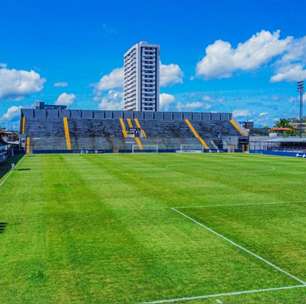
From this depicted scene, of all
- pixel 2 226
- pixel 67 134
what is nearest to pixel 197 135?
pixel 67 134

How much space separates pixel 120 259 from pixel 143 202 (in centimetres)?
956

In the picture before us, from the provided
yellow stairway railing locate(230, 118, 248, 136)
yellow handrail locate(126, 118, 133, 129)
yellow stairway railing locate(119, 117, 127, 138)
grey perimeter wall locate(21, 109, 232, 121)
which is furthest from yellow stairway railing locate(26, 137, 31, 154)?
yellow stairway railing locate(230, 118, 248, 136)

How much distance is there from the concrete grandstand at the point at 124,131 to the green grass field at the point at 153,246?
61308 millimetres

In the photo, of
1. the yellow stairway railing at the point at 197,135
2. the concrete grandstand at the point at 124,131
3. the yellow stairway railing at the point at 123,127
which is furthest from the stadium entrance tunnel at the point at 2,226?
the yellow stairway railing at the point at 123,127

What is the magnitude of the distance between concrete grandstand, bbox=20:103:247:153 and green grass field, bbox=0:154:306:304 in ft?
201

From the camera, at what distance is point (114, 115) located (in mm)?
103750

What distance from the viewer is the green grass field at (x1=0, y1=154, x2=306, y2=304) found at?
8953 millimetres

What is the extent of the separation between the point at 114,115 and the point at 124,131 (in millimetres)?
10428

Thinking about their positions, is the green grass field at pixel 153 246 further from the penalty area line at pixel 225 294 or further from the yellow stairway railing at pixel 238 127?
the yellow stairway railing at pixel 238 127

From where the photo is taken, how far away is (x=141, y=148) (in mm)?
86875

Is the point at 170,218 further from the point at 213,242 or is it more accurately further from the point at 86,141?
the point at 86,141

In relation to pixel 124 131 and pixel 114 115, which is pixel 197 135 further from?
pixel 114 115

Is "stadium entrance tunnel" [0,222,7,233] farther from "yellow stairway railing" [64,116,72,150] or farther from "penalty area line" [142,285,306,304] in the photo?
"yellow stairway railing" [64,116,72,150]

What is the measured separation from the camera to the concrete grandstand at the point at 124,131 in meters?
86.2
